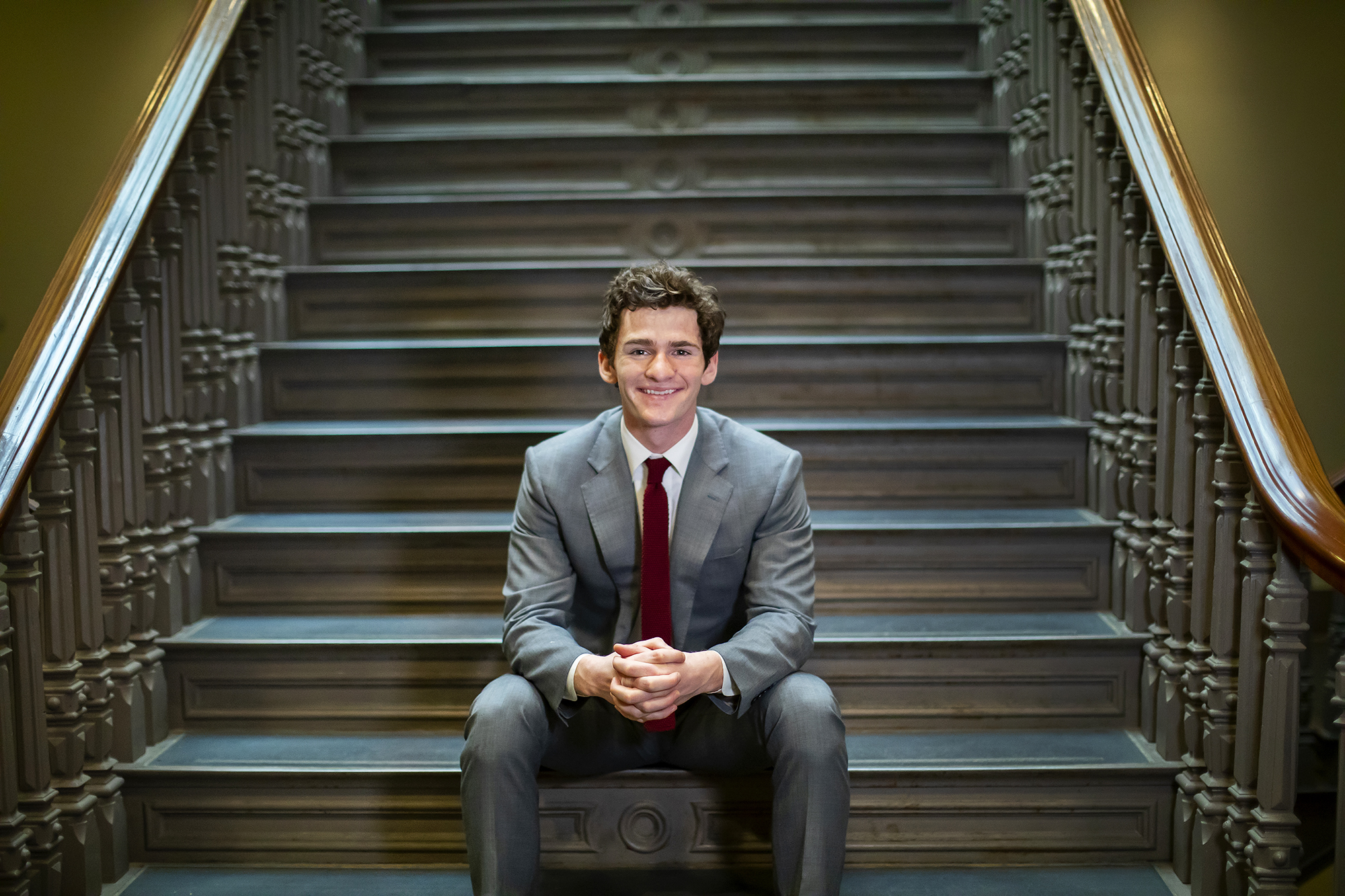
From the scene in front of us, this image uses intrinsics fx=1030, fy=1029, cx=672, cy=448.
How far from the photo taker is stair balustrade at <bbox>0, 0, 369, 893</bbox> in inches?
70.7

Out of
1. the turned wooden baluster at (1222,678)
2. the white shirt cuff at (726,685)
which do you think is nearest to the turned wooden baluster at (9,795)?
the white shirt cuff at (726,685)

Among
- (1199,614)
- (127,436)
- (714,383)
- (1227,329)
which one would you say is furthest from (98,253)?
(1199,614)

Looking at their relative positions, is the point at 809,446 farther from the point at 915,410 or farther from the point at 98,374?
the point at 98,374

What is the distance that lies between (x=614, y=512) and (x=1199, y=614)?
1.10 metres

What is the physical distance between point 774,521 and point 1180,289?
866 mm

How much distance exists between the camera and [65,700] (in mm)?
1892

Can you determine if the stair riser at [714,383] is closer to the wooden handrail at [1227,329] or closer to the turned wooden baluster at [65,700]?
the wooden handrail at [1227,329]

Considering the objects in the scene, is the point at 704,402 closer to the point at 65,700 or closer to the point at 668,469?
the point at 668,469

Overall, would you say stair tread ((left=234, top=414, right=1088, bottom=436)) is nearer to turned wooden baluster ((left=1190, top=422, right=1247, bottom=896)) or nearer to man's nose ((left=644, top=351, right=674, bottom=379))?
turned wooden baluster ((left=1190, top=422, right=1247, bottom=896))

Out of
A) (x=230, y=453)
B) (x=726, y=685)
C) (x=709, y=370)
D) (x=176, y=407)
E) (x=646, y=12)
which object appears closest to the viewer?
(x=726, y=685)

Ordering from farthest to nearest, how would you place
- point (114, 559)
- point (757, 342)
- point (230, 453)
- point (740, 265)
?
point (740, 265)
point (757, 342)
point (230, 453)
point (114, 559)

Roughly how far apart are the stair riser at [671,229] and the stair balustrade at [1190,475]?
1.47ft

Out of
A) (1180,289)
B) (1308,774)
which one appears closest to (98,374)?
(1180,289)

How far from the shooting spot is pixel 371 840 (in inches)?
80.5
